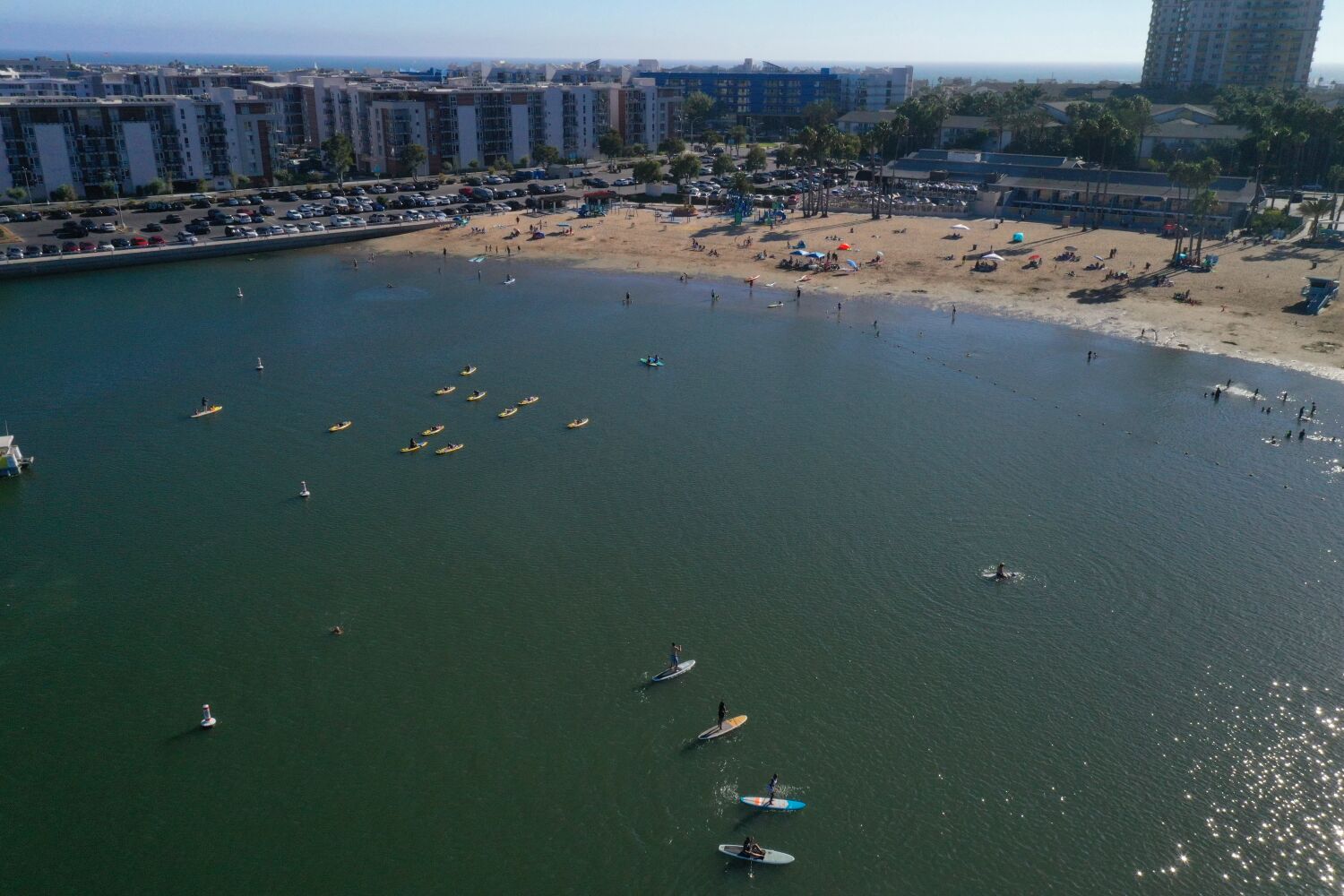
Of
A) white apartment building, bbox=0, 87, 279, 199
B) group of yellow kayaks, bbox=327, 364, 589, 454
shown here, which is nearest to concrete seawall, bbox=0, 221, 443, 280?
white apartment building, bbox=0, 87, 279, 199

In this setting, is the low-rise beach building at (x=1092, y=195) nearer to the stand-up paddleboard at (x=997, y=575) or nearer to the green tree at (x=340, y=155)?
the stand-up paddleboard at (x=997, y=575)

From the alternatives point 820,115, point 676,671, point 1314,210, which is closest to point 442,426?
point 676,671

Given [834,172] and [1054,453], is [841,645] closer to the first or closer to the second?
[1054,453]

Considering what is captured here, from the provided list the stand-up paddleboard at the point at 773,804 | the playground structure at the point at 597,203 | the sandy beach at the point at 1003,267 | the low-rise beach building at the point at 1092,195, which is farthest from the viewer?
the playground structure at the point at 597,203

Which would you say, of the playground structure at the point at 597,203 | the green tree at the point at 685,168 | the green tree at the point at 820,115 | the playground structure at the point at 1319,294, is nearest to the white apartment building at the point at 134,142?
the playground structure at the point at 597,203

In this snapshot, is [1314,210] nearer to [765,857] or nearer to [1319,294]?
[1319,294]

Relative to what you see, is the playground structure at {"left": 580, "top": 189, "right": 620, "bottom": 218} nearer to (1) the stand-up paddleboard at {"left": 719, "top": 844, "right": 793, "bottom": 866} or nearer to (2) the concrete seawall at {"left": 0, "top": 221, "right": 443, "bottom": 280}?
(2) the concrete seawall at {"left": 0, "top": 221, "right": 443, "bottom": 280}

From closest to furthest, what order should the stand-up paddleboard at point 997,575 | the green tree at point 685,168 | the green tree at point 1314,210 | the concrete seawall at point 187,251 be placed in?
the stand-up paddleboard at point 997,575
the concrete seawall at point 187,251
the green tree at point 1314,210
the green tree at point 685,168

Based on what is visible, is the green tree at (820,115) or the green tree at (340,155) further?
the green tree at (820,115)
